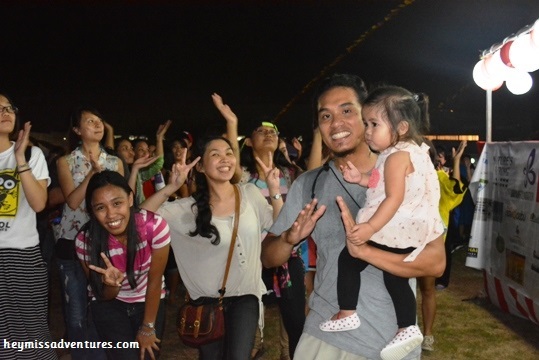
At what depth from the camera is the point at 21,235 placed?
13.4 feet

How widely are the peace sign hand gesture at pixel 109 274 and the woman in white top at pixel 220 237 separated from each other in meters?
0.53

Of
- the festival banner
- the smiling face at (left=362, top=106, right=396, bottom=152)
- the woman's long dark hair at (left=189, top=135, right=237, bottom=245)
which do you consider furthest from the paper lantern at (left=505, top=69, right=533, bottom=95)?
the smiling face at (left=362, top=106, right=396, bottom=152)

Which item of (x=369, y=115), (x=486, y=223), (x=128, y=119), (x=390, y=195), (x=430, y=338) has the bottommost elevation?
(x=430, y=338)

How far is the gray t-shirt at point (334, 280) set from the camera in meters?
2.40

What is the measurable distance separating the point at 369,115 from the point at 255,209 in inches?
65.4

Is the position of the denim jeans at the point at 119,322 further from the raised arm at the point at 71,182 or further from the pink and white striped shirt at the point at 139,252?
the raised arm at the point at 71,182

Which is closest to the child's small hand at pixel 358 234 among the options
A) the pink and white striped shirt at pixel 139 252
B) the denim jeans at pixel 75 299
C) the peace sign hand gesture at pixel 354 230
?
the peace sign hand gesture at pixel 354 230

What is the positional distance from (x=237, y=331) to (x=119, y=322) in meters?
0.83

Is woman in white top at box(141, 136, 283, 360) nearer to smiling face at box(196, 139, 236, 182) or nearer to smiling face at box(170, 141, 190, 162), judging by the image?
smiling face at box(196, 139, 236, 182)

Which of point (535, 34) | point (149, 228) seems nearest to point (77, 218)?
point (149, 228)

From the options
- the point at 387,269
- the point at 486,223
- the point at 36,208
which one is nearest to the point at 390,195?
the point at 387,269

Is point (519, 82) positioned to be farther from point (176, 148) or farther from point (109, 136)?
point (109, 136)

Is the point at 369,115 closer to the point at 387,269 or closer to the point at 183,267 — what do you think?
the point at 387,269

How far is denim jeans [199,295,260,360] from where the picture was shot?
3578mm
